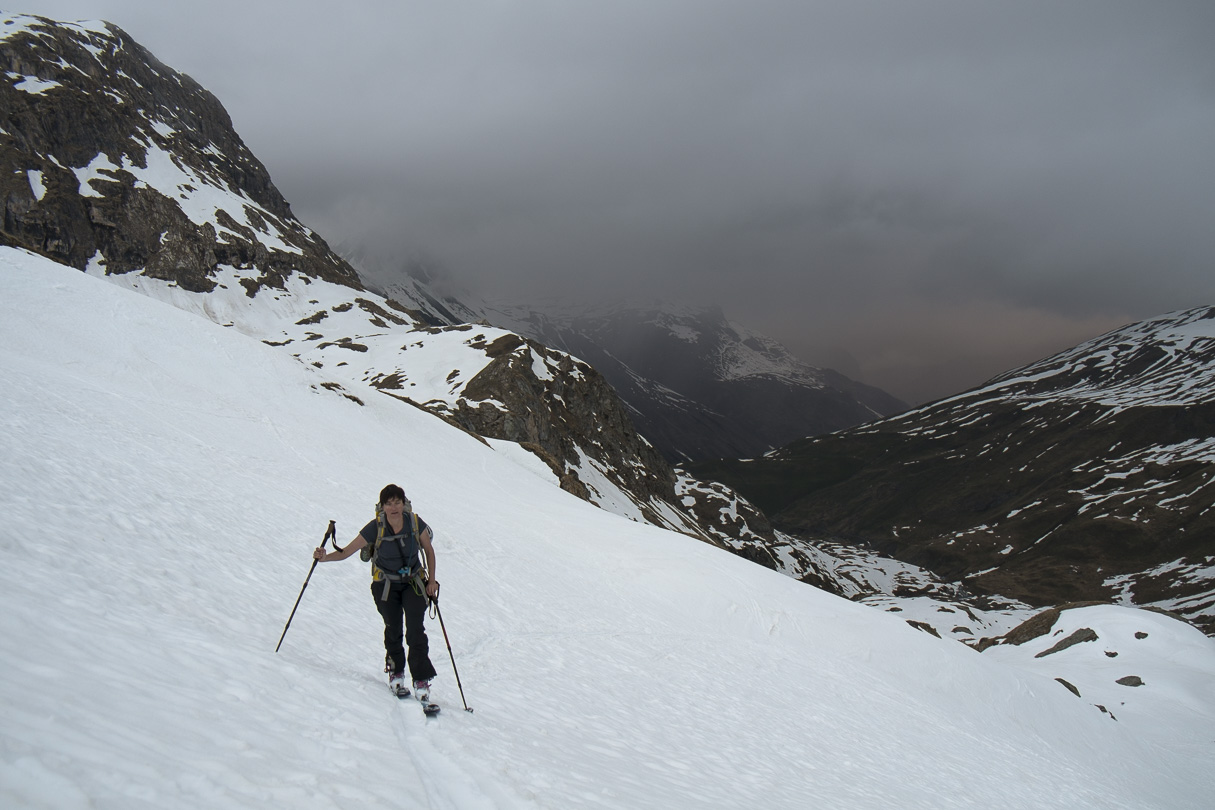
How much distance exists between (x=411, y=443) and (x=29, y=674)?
36.2m

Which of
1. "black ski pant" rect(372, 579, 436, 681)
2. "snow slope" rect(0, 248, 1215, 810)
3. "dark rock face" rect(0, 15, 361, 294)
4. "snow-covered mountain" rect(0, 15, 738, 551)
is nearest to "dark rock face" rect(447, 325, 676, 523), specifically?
"snow-covered mountain" rect(0, 15, 738, 551)

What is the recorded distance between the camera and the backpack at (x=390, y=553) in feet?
28.0

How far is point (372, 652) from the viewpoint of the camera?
1098cm

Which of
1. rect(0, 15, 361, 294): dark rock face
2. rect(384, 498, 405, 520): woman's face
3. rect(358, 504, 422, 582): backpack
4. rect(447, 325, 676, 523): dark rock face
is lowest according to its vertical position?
rect(358, 504, 422, 582): backpack

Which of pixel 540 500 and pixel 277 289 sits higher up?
pixel 277 289

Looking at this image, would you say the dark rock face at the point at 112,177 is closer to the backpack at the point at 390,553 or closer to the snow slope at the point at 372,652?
the snow slope at the point at 372,652

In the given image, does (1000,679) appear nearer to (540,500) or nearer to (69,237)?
(540,500)

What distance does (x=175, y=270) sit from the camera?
131 m

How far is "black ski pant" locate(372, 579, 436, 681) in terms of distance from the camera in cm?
861

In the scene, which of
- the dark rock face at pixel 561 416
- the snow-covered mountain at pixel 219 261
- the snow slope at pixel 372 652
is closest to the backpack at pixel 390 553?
the snow slope at pixel 372 652

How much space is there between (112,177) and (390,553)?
171 m

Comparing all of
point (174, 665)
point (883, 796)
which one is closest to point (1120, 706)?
point (883, 796)

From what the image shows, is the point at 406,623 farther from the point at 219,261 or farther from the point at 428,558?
the point at 219,261

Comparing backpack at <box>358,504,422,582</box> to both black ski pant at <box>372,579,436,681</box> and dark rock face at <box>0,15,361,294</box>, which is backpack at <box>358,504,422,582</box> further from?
dark rock face at <box>0,15,361,294</box>
